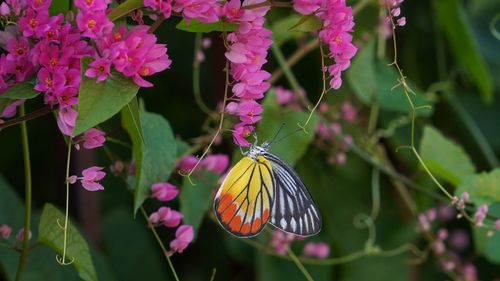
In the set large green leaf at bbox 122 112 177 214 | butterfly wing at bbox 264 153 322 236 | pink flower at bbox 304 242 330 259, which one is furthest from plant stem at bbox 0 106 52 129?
pink flower at bbox 304 242 330 259

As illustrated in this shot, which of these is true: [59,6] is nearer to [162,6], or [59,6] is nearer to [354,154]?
[162,6]

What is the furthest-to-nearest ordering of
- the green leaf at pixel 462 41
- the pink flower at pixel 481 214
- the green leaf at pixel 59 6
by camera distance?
the green leaf at pixel 462 41 → the pink flower at pixel 481 214 → the green leaf at pixel 59 6

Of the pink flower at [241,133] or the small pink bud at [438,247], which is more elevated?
the pink flower at [241,133]

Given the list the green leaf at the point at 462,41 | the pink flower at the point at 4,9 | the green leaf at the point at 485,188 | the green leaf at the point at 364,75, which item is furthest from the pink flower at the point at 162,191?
the green leaf at the point at 462,41

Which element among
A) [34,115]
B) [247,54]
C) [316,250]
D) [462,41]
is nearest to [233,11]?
[247,54]

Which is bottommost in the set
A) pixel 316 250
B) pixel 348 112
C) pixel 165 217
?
pixel 316 250

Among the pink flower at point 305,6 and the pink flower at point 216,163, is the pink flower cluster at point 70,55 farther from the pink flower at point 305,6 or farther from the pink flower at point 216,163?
the pink flower at point 216,163

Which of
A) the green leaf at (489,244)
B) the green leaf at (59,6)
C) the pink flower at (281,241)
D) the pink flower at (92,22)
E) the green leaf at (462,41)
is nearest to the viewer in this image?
the pink flower at (92,22)
